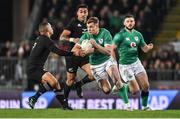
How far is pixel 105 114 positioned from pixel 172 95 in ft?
24.9

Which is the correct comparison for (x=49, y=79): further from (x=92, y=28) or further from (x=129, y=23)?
(x=129, y=23)

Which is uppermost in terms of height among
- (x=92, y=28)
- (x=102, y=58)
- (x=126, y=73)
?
(x=92, y=28)

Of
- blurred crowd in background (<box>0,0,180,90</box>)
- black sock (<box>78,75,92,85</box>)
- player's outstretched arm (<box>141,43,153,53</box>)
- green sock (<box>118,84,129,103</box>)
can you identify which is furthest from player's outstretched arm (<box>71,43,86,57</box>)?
blurred crowd in background (<box>0,0,180,90</box>)

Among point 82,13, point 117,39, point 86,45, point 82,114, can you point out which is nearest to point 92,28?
point 86,45

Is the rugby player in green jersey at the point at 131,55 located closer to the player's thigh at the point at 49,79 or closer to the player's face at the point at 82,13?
the player's face at the point at 82,13

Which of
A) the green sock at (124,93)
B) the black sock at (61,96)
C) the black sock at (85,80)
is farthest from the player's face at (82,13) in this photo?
the green sock at (124,93)

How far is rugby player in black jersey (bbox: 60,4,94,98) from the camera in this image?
2067 cm

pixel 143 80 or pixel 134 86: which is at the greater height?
pixel 143 80

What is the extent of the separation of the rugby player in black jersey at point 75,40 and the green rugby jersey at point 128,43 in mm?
1248

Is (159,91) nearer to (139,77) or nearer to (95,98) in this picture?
(95,98)

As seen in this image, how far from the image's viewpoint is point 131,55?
1986 centimetres

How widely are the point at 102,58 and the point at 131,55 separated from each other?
25.8 inches

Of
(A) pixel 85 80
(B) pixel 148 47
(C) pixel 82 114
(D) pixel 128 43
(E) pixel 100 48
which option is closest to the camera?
(C) pixel 82 114

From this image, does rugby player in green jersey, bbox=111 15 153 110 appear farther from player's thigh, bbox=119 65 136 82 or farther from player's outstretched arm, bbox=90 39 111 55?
player's outstretched arm, bbox=90 39 111 55
